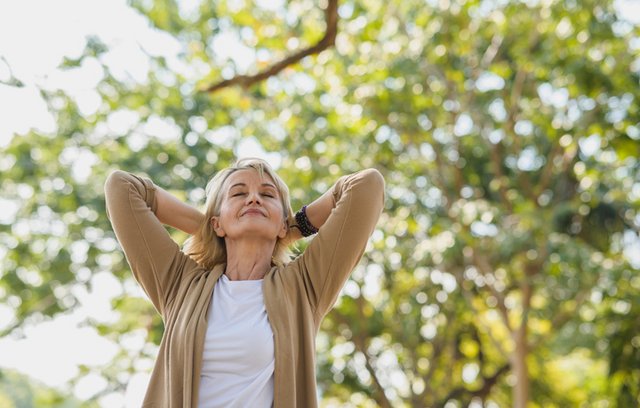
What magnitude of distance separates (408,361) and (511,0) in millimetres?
4942

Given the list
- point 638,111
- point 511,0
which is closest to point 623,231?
point 638,111

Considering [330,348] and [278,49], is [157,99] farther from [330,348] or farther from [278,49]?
[330,348]

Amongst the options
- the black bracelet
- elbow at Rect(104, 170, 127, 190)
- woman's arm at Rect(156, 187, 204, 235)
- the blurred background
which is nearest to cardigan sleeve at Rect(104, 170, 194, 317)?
elbow at Rect(104, 170, 127, 190)

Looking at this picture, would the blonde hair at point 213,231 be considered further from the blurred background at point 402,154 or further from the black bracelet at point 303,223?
the blurred background at point 402,154

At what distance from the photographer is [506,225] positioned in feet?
31.0

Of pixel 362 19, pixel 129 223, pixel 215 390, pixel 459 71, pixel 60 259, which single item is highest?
pixel 362 19

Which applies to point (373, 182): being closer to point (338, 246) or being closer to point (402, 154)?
point (338, 246)

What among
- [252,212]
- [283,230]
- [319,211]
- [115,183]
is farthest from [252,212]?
[115,183]

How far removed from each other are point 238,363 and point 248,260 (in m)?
0.34

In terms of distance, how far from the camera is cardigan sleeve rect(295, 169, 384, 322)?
232 cm

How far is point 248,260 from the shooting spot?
241 cm

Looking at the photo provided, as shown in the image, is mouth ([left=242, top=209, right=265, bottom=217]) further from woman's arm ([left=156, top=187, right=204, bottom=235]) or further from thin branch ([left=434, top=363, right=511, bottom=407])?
thin branch ([left=434, top=363, right=511, bottom=407])

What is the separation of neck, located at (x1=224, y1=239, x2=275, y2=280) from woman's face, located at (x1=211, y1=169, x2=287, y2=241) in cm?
3

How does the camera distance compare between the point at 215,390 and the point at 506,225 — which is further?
the point at 506,225
